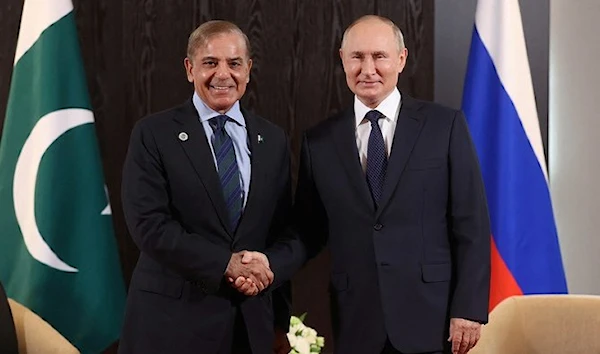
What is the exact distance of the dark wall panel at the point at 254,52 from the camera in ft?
13.0

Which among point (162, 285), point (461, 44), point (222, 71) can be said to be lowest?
point (162, 285)

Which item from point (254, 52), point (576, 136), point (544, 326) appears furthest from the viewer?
point (576, 136)

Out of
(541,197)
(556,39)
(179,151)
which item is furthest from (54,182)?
(556,39)

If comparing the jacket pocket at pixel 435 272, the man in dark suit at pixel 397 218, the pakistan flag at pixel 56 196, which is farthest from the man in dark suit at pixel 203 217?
the pakistan flag at pixel 56 196

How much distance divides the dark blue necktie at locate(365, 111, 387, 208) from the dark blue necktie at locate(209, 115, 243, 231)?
1.40 ft

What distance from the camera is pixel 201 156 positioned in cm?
277

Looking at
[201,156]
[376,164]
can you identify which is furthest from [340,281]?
[201,156]

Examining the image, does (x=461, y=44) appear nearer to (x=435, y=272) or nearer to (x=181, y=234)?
(x=435, y=272)

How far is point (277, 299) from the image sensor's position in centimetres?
295

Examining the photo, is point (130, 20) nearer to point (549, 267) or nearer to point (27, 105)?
point (27, 105)

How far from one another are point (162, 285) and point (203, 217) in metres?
0.25

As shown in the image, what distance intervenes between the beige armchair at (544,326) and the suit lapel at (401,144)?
85cm

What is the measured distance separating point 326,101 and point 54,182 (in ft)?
4.21

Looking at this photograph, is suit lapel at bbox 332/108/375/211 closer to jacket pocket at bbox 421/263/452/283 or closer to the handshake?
jacket pocket at bbox 421/263/452/283
